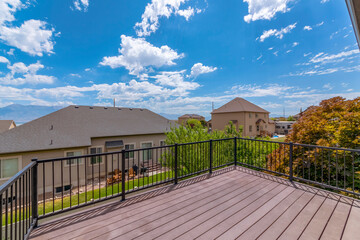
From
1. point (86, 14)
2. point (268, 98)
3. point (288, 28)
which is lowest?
point (268, 98)

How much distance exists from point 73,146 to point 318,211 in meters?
12.3

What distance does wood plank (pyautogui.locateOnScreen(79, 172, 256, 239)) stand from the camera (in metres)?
1.94

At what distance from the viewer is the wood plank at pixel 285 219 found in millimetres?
1881

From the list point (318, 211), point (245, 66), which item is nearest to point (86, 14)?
point (318, 211)

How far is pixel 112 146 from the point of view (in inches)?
466

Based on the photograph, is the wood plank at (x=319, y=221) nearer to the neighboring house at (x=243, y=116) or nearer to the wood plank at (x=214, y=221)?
the wood plank at (x=214, y=221)

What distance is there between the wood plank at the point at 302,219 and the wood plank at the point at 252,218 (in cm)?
34

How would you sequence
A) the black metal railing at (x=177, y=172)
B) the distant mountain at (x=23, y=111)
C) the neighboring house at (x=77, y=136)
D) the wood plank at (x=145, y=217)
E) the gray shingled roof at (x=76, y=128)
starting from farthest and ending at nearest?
the distant mountain at (x=23, y=111)
the gray shingled roof at (x=76, y=128)
the neighboring house at (x=77, y=136)
the wood plank at (x=145, y=217)
the black metal railing at (x=177, y=172)

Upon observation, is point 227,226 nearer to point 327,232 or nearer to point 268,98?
point 327,232

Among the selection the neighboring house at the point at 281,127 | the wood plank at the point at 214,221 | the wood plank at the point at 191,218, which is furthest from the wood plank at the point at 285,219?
the neighboring house at the point at 281,127

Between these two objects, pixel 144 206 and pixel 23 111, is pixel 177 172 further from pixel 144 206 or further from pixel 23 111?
pixel 23 111

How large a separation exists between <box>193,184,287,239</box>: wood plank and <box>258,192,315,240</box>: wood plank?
346mm

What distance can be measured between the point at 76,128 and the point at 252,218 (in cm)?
1324

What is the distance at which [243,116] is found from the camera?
74.2ft
